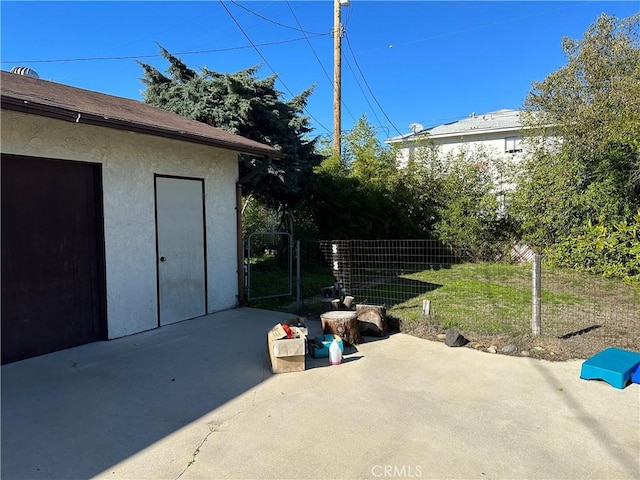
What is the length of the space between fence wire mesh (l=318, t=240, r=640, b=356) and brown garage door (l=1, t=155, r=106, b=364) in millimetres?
3911

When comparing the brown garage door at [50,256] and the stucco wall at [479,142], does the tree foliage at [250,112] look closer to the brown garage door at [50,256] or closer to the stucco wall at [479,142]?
the brown garage door at [50,256]

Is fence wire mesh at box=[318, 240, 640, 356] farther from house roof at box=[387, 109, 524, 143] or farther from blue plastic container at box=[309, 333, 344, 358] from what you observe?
house roof at box=[387, 109, 524, 143]

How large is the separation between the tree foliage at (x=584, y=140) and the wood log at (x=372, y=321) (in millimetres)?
6082

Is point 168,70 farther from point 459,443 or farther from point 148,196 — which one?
point 459,443

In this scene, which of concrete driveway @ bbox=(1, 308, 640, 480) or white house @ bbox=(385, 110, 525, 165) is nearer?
concrete driveway @ bbox=(1, 308, 640, 480)

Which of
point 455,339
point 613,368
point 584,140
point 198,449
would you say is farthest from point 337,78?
point 198,449

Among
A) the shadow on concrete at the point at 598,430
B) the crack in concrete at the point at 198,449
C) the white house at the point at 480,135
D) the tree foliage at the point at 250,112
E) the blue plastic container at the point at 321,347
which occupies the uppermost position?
the white house at the point at 480,135

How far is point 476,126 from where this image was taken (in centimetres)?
2066

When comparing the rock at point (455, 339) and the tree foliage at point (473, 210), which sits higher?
→ the tree foliage at point (473, 210)

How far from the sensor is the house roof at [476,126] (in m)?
19.3

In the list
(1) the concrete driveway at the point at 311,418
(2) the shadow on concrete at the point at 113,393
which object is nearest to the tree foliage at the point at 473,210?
(1) the concrete driveway at the point at 311,418

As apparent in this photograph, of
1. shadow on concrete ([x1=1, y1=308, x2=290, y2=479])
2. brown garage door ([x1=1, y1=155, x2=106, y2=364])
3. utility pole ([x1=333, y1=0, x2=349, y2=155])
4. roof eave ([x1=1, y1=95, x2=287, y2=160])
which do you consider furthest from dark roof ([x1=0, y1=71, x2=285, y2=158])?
utility pole ([x1=333, y1=0, x2=349, y2=155])

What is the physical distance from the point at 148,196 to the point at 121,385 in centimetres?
271

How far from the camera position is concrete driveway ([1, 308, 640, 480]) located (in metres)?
2.64
